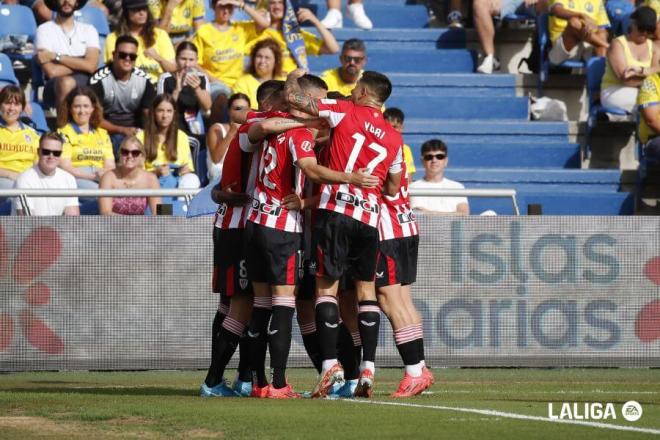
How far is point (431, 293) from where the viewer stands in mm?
13086

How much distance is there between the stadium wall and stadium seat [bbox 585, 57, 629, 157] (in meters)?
4.53

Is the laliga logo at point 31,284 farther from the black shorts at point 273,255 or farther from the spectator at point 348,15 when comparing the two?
the spectator at point 348,15

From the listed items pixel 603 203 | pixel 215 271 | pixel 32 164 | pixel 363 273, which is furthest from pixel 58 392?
pixel 603 203

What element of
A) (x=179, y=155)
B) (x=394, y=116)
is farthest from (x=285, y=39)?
(x=394, y=116)

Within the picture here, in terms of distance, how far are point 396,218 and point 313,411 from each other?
2108 millimetres

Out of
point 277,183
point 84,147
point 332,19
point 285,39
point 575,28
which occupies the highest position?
point 332,19

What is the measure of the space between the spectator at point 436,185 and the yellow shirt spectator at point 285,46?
3.64 m

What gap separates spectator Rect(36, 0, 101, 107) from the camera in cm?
1661

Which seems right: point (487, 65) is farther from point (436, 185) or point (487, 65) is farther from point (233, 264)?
point (233, 264)

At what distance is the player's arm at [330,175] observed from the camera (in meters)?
9.13

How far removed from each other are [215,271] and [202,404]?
1.26 metres

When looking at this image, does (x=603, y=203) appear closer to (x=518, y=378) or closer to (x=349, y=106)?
(x=518, y=378)

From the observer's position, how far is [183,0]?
1848 cm

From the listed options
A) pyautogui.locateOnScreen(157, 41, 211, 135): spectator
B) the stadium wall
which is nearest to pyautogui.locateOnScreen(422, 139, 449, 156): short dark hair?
the stadium wall
